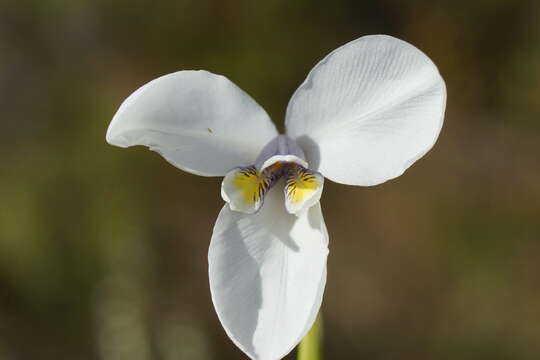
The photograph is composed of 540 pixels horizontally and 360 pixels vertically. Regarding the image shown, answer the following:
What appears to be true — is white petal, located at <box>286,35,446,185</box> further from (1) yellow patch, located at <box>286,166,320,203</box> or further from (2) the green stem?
(2) the green stem

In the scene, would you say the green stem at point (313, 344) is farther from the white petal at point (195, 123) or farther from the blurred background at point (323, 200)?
the blurred background at point (323, 200)

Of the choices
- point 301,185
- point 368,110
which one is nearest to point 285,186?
point 301,185

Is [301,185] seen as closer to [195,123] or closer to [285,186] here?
[285,186]

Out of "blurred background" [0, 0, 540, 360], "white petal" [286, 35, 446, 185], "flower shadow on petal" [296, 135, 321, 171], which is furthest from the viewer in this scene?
"blurred background" [0, 0, 540, 360]

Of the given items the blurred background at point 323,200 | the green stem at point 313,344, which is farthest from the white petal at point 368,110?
the blurred background at point 323,200

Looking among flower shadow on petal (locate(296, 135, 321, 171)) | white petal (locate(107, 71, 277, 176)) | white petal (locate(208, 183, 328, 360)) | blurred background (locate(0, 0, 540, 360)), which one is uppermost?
white petal (locate(107, 71, 277, 176))

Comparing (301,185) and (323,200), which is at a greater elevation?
(301,185)

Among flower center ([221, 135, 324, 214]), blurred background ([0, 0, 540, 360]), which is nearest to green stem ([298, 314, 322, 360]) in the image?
flower center ([221, 135, 324, 214])

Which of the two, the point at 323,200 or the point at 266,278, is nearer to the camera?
the point at 266,278
